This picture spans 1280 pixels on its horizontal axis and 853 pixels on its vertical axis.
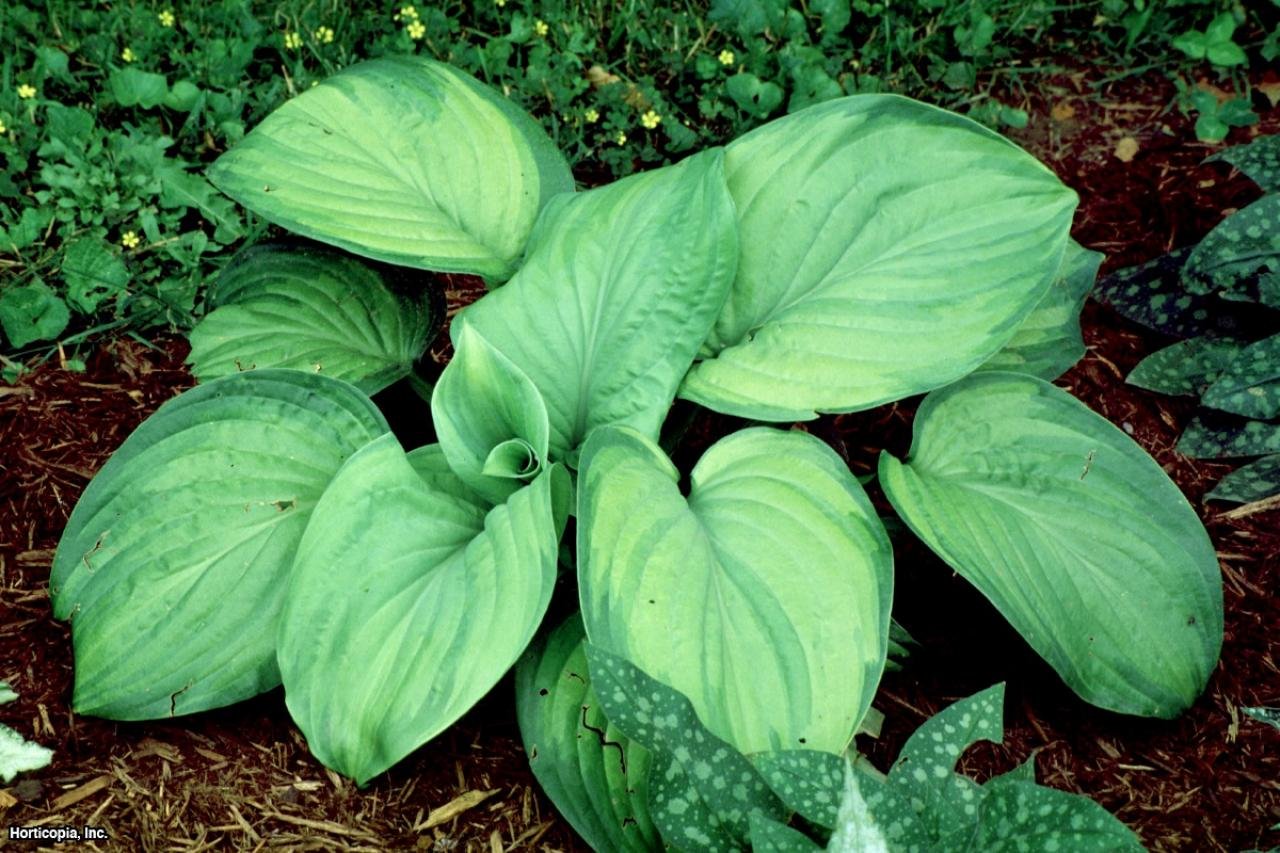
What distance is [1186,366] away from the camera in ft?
8.78

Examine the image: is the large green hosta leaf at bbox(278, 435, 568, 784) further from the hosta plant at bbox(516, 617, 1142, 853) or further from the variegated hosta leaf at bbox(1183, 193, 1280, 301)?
the variegated hosta leaf at bbox(1183, 193, 1280, 301)

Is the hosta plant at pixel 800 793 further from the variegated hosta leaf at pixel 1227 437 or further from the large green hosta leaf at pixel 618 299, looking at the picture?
the variegated hosta leaf at pixel 1227 437

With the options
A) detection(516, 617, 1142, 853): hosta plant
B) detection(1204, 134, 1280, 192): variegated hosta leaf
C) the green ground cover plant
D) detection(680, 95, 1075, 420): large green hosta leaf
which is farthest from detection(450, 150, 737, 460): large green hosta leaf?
detection(1204, 134, 1280, 192): variegated hosta leaf

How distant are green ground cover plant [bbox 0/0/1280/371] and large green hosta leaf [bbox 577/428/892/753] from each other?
57.3 inches

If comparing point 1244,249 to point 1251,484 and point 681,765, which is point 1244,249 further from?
point 681,765

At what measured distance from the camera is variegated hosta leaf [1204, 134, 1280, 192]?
2662 millimetres

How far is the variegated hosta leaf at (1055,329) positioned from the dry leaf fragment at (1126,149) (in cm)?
99

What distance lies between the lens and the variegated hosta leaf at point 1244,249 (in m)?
2.56

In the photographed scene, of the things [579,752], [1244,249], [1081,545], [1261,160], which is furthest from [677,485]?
[1261,160]

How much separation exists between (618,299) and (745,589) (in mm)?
574

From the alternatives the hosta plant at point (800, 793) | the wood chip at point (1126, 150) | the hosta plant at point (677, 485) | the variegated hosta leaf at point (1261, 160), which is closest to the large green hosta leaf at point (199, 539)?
the hosta plant at point (677, 485)

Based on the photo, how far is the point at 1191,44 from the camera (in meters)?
3.37

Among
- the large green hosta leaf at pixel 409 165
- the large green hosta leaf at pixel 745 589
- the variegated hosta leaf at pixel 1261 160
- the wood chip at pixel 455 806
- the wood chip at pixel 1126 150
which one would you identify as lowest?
the wood chip at pixel 455 806

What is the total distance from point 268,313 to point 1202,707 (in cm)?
196
